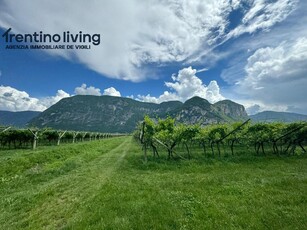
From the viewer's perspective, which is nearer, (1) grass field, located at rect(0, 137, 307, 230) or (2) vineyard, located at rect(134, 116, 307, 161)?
(1) grass field, located at rect(0, 137, 307, 230)

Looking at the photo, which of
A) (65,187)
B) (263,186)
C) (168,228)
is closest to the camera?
(168,228)

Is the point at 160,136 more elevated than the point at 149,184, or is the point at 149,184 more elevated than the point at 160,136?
the point at 160,136

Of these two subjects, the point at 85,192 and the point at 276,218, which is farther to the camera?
the point at 85,192

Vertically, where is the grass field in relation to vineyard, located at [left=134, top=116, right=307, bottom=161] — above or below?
below

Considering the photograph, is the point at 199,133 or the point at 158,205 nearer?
the point at 158,205

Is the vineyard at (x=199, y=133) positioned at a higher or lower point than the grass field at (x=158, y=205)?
higher

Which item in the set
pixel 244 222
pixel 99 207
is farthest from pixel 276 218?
pixel 99 207

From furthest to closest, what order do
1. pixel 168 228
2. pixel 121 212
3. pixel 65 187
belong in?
pixel 65 187
pixel 121 212
pixel 168 228

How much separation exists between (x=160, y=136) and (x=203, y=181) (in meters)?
13.8

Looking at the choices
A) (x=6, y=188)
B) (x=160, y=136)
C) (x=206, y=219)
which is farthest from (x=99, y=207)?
(x=160, y=136)

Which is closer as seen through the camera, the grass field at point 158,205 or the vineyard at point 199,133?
the grass field at point 158,205

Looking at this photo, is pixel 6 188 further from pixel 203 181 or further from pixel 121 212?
pixel 203 181

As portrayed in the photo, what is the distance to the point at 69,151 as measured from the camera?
3444cm

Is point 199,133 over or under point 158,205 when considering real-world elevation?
over
